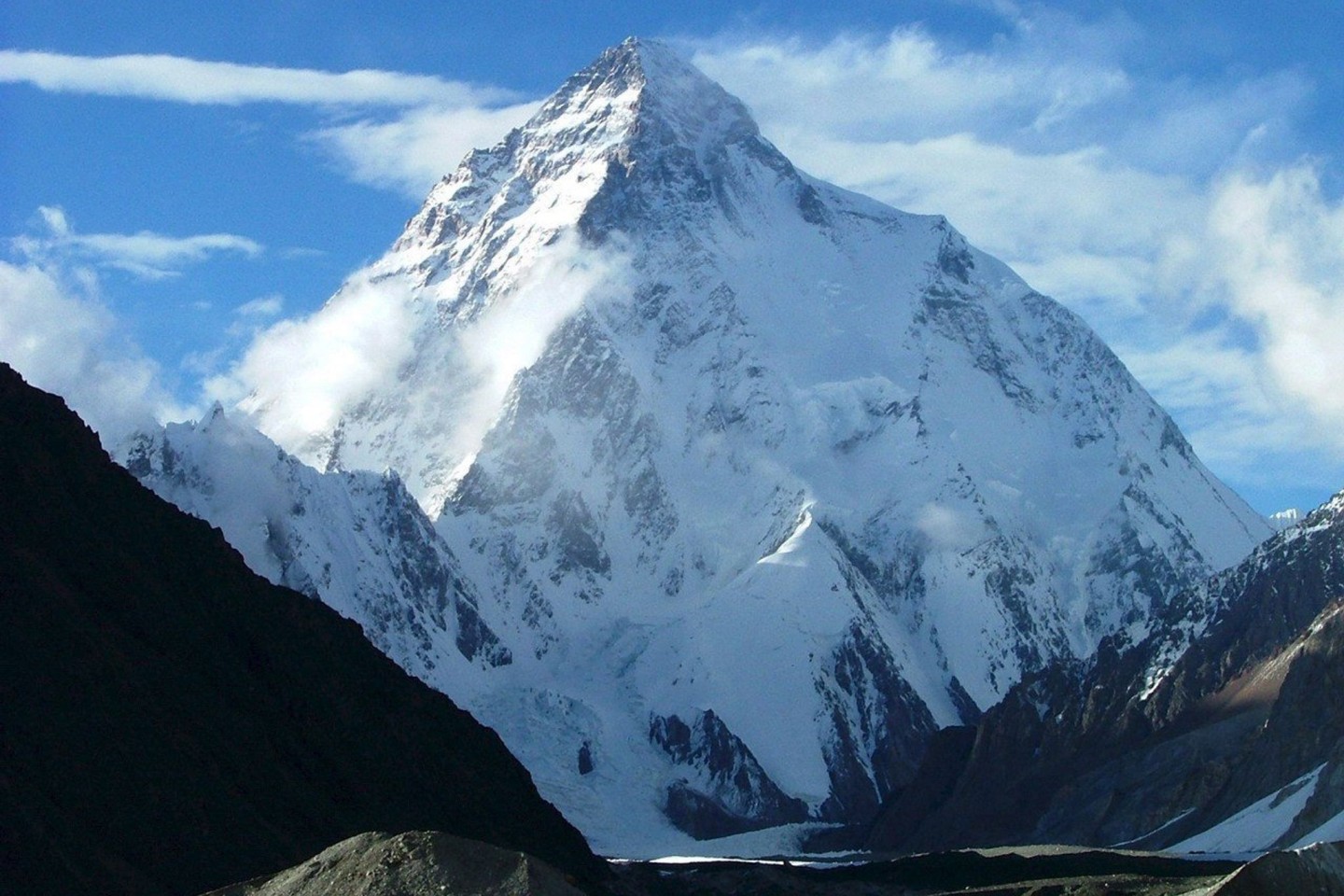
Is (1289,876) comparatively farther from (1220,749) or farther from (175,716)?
(1220,749)

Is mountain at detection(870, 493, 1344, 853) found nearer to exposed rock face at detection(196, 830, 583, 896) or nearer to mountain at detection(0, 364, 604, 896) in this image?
mountain at detection(0, 364, 604, 896)

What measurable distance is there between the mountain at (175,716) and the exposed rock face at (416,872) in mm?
24393

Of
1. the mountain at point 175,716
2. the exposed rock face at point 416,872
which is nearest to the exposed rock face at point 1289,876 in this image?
the exposed rock face at point 416,872

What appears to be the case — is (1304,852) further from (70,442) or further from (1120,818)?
(1120,818)

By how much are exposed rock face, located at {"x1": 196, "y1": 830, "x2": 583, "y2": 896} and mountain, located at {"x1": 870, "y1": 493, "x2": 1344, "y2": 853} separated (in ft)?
276

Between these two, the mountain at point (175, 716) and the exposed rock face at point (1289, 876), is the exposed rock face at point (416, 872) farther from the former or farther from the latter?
the mountain at point (175, 716)

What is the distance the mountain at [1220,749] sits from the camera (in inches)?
5704

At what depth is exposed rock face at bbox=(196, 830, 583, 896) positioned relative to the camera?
43406 mm

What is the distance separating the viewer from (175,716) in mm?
83312

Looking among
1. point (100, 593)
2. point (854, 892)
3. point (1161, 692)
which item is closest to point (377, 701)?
point (100, 593)

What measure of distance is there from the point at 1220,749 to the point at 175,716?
335 feet

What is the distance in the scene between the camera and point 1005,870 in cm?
11819

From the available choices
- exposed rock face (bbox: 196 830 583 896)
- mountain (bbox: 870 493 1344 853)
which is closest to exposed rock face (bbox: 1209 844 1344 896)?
exposed rock face (bbox: 196 830 583 896)

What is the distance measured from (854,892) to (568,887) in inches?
3011
